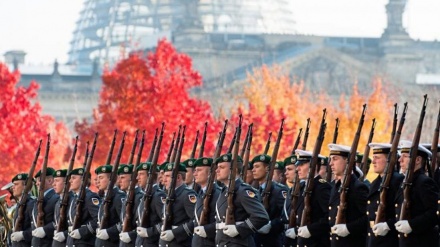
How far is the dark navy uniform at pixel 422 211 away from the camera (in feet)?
80.7

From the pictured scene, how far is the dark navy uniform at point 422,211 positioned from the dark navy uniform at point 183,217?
5282 millimetres

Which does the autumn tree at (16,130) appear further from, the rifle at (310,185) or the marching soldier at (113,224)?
the rifle at (310,185)

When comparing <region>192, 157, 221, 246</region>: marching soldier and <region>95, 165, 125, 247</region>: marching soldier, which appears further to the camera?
<region>95, 165, 125, 247</region>: marching soldier

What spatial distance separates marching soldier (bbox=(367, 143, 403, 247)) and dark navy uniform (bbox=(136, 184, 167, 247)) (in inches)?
210

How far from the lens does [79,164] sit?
8938cm

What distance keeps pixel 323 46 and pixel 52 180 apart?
12365 centimetres

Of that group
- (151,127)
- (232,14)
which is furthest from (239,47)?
(151,127)

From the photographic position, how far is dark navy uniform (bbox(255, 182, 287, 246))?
29047 millimetres

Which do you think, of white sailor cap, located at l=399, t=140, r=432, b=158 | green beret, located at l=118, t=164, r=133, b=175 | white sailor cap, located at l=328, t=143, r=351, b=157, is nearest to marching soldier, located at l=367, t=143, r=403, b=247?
white sailor cap, located at l=399, t=140, r=432, b=158

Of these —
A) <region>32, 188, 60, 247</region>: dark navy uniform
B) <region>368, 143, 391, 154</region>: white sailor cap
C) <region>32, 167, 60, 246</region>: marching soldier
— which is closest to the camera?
<region>368, 143, 391, 154</region>: white sailor cap

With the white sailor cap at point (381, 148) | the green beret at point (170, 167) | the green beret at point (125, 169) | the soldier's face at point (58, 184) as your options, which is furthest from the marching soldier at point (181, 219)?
the white sailor cap at point (381, 148)

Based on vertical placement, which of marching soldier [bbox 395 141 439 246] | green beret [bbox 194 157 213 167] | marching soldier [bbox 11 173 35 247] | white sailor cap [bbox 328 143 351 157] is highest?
white sailor cap [bbox 328 143 351 157]

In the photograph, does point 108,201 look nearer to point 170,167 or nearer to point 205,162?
point 170,167

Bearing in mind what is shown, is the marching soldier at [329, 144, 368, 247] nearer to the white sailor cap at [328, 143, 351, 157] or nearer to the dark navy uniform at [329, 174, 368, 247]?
the dark navy uniform at [329, 174, 368, 247]
